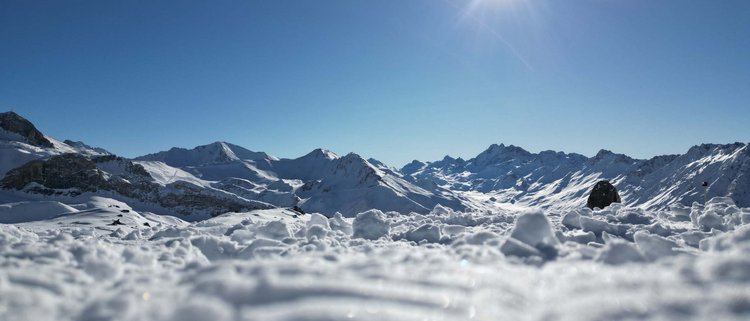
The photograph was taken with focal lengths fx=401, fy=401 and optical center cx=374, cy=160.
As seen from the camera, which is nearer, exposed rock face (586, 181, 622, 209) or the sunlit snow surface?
the sunlit snow surface

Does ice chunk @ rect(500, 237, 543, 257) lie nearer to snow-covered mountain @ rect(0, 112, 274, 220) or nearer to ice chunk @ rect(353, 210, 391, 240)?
ice chunk @ rect(353, 210, 391, 240)

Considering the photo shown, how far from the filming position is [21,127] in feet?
319

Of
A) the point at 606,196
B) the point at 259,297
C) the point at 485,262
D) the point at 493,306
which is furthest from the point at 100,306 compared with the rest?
the point at 606,196

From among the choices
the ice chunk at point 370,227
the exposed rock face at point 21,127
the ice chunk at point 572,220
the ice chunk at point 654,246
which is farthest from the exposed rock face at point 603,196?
the exposed rock face at point 21,127

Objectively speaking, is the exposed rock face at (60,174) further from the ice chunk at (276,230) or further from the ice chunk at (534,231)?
the ice chunk at (534,231)

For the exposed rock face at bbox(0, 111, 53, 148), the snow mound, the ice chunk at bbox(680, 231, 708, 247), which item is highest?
the exposed rock face at bbox(0, 111, 53, 148)

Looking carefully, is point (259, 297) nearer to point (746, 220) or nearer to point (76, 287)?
point (76, 287)

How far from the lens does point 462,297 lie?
282cm

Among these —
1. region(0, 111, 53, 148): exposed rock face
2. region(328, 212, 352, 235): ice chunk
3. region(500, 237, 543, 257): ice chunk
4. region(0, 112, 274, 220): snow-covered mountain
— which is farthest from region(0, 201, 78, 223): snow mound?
region(0, 111, 53, 148): exposed rock face

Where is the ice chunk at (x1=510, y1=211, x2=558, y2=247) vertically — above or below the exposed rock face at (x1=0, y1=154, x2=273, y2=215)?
below

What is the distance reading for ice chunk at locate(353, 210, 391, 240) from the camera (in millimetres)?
8191

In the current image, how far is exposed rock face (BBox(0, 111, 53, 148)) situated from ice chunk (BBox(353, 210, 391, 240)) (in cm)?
11412

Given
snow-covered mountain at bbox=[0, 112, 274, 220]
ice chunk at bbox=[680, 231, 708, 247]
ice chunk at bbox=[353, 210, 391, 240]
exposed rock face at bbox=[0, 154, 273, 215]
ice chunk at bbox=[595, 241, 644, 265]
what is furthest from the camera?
exposed rock face at bbox=[0, 154, 273, 215]

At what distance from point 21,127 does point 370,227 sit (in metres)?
124
